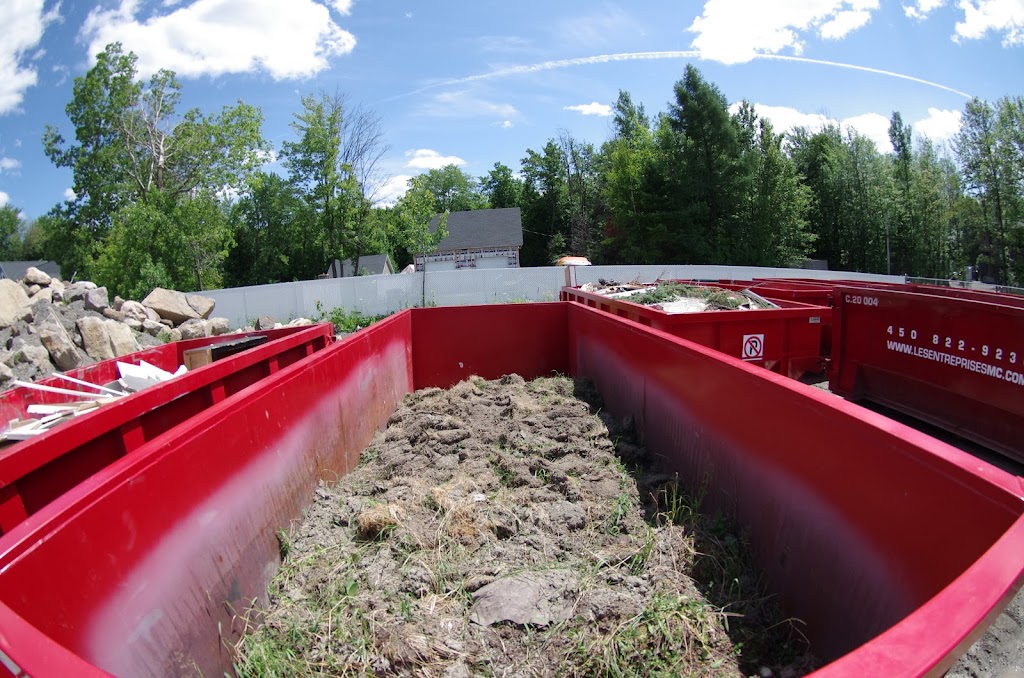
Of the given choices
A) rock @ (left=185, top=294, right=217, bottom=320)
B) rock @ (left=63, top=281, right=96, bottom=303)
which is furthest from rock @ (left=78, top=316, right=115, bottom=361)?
rock @ (left=185, top=294, right=217, bottom=320)

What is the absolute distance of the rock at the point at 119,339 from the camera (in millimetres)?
11070

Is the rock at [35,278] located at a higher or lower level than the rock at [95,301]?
higher

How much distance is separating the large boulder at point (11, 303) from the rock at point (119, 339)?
5.34ft

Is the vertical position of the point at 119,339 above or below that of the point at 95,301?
below

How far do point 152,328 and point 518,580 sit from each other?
48.9 ft

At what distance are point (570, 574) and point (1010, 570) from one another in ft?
5.76

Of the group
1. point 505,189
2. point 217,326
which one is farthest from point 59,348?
point 505,189

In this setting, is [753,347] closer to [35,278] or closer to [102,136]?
[35,278]

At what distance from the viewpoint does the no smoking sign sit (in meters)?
5.83

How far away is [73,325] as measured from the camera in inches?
447

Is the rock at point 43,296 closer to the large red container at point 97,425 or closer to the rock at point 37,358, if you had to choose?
the rock at point 37,358

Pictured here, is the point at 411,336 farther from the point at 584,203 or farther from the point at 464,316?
the point at 584,203

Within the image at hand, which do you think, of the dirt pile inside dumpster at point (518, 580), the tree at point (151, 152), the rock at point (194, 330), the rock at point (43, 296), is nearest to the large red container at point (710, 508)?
the dirt pile inside dumpster at point (518, 580)

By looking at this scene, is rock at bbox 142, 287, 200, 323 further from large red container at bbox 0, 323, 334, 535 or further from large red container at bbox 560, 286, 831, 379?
large red container at bbox 560, 286, 831, 379
